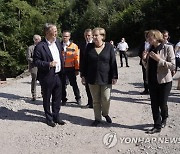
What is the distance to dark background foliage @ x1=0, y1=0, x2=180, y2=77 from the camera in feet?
95.5

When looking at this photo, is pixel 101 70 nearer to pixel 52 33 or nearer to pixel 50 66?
pixel 50 66

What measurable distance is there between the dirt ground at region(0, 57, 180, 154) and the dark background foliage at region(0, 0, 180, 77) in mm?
21442

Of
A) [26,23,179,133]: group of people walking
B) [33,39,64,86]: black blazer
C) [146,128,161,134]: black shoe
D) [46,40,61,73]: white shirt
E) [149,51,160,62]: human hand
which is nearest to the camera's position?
[149,51,160,62]: human hand

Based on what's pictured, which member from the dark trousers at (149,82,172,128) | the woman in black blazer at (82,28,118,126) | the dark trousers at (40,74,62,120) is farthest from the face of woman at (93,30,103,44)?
the dark trousers at (149,82,172,128)

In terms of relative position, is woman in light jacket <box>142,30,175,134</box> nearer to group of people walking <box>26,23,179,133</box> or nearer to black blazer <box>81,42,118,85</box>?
group of people walking <box>26,23,179,133</box>

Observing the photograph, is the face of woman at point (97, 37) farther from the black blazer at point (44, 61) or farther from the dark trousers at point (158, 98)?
the dark trousers at point (158, 98)

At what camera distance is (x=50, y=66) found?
628 cm

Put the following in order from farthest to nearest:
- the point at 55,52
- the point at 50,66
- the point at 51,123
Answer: the point at 51,123, the point at 55,52, the point at 50,66

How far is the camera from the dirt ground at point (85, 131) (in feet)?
18.1

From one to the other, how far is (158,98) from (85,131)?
1.53 metres

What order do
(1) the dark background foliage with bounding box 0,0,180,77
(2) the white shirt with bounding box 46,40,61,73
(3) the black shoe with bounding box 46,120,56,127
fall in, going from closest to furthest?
(2) the white shirt with bounding box 46,40,61,73 → (3) the black shoe with bounding box 46,120,56,127 → (1) the dark background foliage with bounding box 0,0,180,77

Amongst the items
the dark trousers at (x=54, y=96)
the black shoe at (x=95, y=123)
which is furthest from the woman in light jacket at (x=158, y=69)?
the dark trousers at (x=54, y=96)

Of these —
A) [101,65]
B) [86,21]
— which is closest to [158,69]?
[101,65]

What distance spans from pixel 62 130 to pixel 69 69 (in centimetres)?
198
